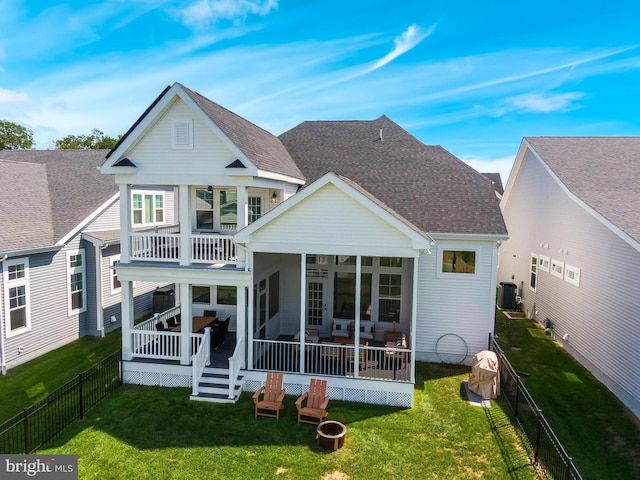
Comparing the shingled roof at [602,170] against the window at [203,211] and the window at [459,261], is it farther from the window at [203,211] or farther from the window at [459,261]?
the window at [203,211]

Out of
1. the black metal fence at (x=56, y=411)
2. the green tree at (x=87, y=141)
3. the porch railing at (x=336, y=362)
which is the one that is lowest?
the black metal fence at (x=56, y=411)

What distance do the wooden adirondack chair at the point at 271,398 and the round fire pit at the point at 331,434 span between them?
55.1 inches

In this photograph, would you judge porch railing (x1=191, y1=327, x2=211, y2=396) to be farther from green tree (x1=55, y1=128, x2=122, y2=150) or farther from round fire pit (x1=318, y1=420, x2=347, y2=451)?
green tree (x1=55, y1=128, x2=122, y2=150)

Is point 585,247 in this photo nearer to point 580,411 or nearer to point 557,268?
point 557,268

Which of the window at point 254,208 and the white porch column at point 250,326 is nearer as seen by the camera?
the white porch column at point 250,326

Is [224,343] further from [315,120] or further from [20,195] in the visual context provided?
[315,120]

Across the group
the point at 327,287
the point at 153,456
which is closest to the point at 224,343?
the point at 327,287

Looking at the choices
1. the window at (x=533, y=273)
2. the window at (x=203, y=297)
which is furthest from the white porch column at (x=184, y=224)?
the window at (x=533, y=273)

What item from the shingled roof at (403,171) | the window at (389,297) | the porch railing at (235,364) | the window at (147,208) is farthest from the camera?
the window at (147,208)

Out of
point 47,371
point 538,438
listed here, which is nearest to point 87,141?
point 47,371

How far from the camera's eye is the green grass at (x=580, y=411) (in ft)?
28.6

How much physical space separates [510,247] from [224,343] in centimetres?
1822

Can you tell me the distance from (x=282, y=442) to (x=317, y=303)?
23.1ft

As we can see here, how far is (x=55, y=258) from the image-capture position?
15.1m
